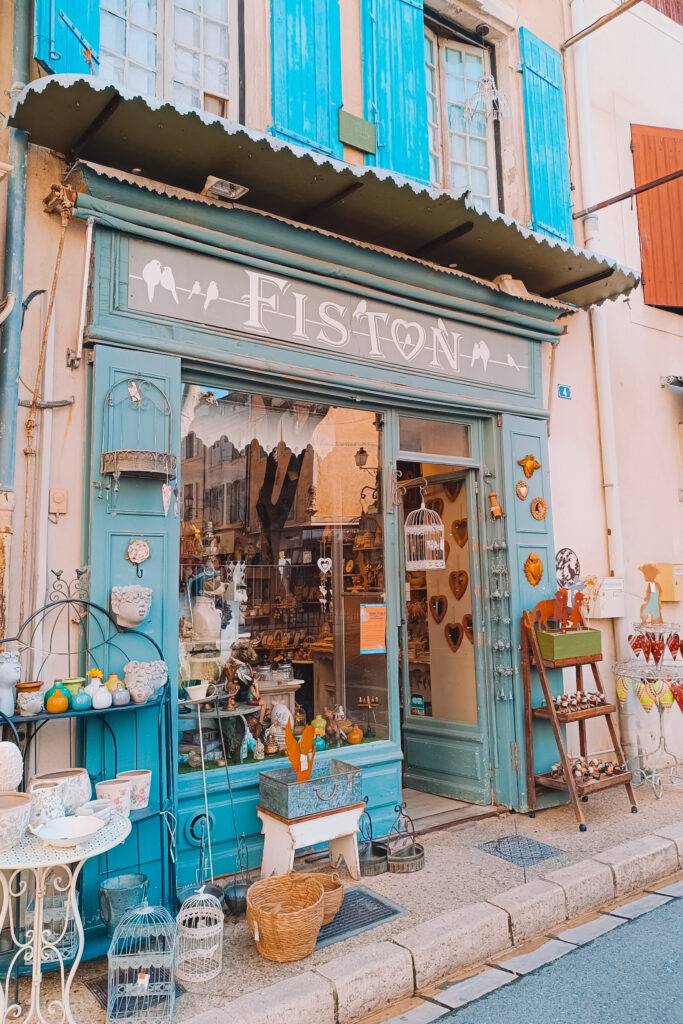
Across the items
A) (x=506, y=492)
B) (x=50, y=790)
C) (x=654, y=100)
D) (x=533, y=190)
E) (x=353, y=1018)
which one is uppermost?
(x=654, y=100)

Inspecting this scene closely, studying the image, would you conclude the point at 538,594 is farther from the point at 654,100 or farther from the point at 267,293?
the point at 654,100

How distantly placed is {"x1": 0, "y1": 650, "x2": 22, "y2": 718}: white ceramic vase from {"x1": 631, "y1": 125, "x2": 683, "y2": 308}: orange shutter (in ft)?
23.1

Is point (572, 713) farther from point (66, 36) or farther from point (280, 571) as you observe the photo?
point (66, 36)

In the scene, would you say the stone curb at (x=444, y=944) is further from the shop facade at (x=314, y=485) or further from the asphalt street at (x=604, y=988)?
the shop facade at (x=314, y=485)

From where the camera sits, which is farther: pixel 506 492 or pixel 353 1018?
pixel 506 492

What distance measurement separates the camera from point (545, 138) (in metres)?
6.89

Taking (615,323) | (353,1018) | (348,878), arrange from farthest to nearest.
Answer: (615,323)
(348,878)
(353,1018)

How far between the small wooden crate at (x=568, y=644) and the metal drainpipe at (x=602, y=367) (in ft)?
3.89

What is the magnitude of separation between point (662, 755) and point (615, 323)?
13.9ft

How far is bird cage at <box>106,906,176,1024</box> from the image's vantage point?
3.05 metres

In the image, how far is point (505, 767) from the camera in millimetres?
5887

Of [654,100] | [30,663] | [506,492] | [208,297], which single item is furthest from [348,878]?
[654,100]

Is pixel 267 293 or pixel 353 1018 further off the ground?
pixel 267 293

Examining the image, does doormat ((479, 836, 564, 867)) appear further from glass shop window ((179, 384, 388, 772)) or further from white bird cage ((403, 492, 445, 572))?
white bird cage ((403, 492, 445, 572))
